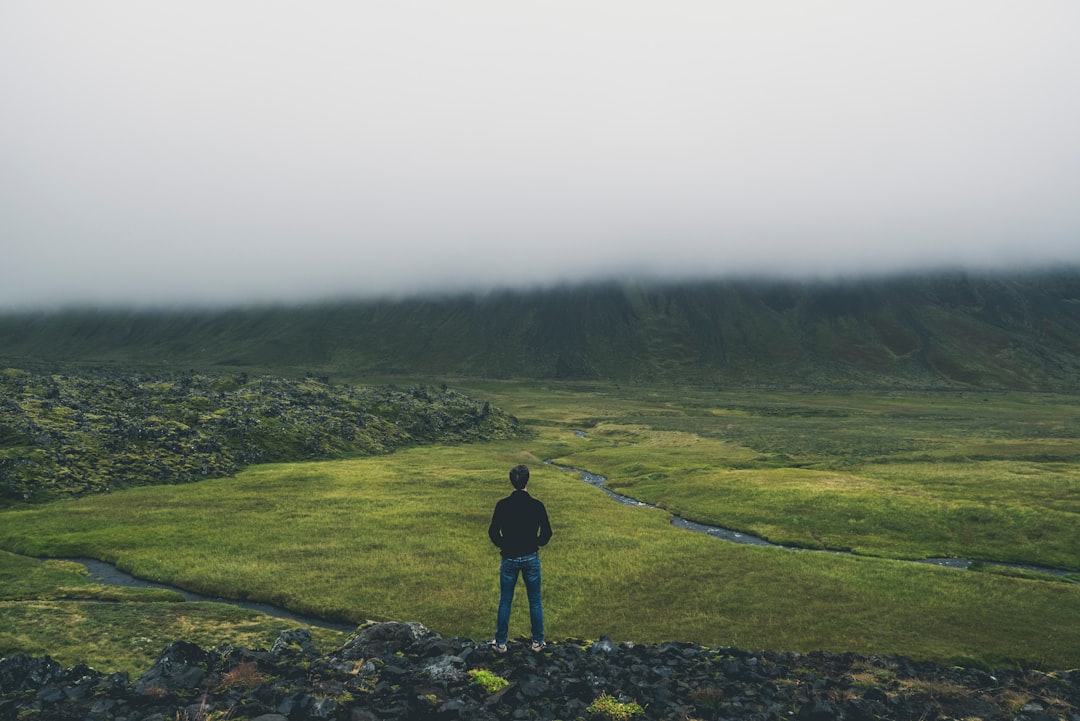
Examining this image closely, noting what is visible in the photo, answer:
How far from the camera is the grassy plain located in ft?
107

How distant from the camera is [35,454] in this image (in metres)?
68.5

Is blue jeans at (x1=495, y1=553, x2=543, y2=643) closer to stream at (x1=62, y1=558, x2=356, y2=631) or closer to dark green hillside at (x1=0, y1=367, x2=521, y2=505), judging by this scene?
stream at (x1=62, y1=558, x2=356, y2=631)

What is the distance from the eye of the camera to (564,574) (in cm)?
4053

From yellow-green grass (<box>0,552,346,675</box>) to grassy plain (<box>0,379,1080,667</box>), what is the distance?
424cm

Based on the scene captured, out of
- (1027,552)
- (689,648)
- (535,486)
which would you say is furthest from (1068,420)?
(689,648)

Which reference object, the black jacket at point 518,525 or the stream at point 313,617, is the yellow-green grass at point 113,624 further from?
the black jacket at point 518,525

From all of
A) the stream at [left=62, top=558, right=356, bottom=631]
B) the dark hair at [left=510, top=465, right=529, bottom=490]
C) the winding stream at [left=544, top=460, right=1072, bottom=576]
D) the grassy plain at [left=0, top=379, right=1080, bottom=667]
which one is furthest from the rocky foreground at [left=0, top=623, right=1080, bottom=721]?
the winding stream at [left=544, top=460, right=1072, bottom=576]

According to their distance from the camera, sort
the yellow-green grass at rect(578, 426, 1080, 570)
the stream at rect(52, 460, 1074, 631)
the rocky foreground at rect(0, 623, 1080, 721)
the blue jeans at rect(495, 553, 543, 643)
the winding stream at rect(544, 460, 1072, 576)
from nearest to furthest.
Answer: the rocky foreground at rect(0, 623, 1080, 721), the blue jeans at rect(495, 553, 543, 643), the stream at rect(52, 460, 1074, 631), the winding stream at rect(544, 460, 1072, 576), the yellow-green grass at rect(578, 426, 1080, 570)

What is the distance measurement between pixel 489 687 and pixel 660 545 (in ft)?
110

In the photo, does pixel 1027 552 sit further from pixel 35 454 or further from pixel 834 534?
pixel 35 454

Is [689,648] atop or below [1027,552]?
atop

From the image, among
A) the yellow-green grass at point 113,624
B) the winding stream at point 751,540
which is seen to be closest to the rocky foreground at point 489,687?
the yellow-green grass at point 113,624

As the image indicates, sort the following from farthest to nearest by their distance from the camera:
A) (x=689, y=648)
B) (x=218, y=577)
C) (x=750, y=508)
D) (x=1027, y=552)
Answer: (x=750, y=508)
(x=1027, y=552)
(x=218, y=577)
(x=689, y=648)

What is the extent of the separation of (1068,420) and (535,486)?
180008mm
